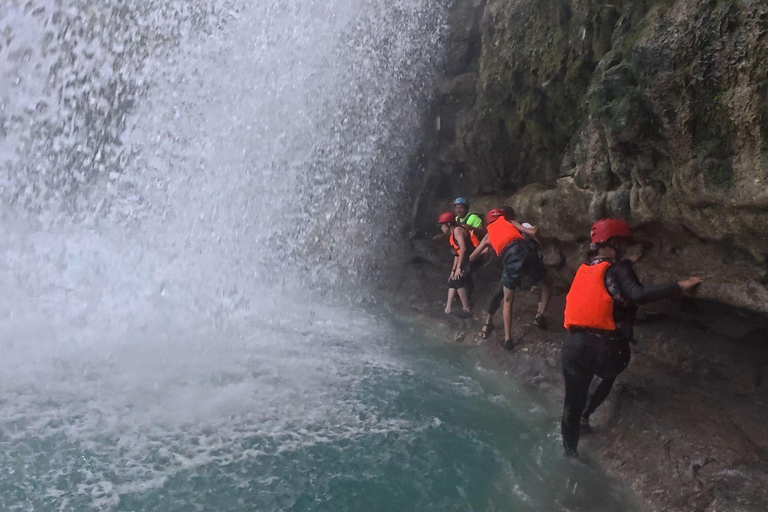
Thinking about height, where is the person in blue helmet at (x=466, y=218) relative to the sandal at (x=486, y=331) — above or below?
above

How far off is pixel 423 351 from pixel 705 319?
388 centimetres

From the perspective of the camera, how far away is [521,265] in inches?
292

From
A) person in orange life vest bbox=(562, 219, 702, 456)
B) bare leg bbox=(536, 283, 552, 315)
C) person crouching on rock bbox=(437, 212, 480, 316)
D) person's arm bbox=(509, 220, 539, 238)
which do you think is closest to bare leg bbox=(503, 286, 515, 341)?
bare leg bbox=(536, 283, 552, 315)

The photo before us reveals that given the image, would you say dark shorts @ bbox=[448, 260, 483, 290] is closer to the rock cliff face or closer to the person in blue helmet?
the person in blue helmet

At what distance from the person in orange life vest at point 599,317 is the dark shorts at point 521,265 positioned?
8.60 feet

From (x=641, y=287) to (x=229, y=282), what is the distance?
28.1 feet

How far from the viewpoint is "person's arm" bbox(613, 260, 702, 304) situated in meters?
4.12

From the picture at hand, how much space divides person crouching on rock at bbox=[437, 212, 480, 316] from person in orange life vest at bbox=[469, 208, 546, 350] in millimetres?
1434

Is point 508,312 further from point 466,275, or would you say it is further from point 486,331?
point 466,275

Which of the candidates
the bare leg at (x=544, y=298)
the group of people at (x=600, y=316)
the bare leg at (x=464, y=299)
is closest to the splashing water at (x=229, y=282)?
the group of people at (x=600, y=316)

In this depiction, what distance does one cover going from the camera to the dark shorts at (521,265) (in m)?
7.43

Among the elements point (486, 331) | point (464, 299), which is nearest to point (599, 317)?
point (486, 331)

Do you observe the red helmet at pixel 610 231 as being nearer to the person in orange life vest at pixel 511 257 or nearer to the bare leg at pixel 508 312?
the person in orange life vest at pixel 511 257

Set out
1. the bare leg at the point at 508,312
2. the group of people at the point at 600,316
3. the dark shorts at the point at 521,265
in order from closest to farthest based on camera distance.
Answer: the group of people at the point at 600,316, the dark shorts at the point at 521,265, the bare leg at the point at 508,312
